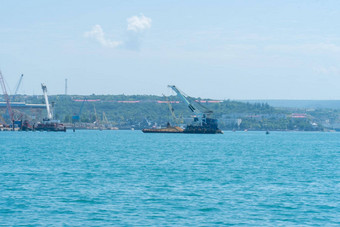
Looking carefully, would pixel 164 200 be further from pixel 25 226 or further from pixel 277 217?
pixel 25 226

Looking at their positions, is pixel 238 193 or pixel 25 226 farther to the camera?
pixel 238 193

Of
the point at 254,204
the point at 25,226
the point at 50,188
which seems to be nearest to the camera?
the point at 25,226

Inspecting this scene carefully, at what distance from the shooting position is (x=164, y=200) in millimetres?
33094

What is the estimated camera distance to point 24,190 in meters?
36.4

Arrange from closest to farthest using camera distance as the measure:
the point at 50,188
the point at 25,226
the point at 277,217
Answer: the point at 25,226, the point at 277,217, the point at 50,188

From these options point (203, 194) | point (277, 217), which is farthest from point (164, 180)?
point (277, 217)

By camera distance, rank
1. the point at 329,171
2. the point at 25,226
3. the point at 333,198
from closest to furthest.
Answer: the point at 25,226
the point at 333,198
the point at 329,171

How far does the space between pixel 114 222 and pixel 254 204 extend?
26.8 feet

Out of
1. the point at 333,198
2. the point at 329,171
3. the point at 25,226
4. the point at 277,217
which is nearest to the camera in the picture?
the point at 25,226

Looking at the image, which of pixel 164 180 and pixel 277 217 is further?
pixel 164 180

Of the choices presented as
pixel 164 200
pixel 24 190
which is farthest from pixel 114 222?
pixel 24 190

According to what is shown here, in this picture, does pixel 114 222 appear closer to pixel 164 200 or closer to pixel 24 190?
pixel 164 200

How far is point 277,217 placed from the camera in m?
28.8

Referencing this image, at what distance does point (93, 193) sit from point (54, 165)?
20206 millimetres
